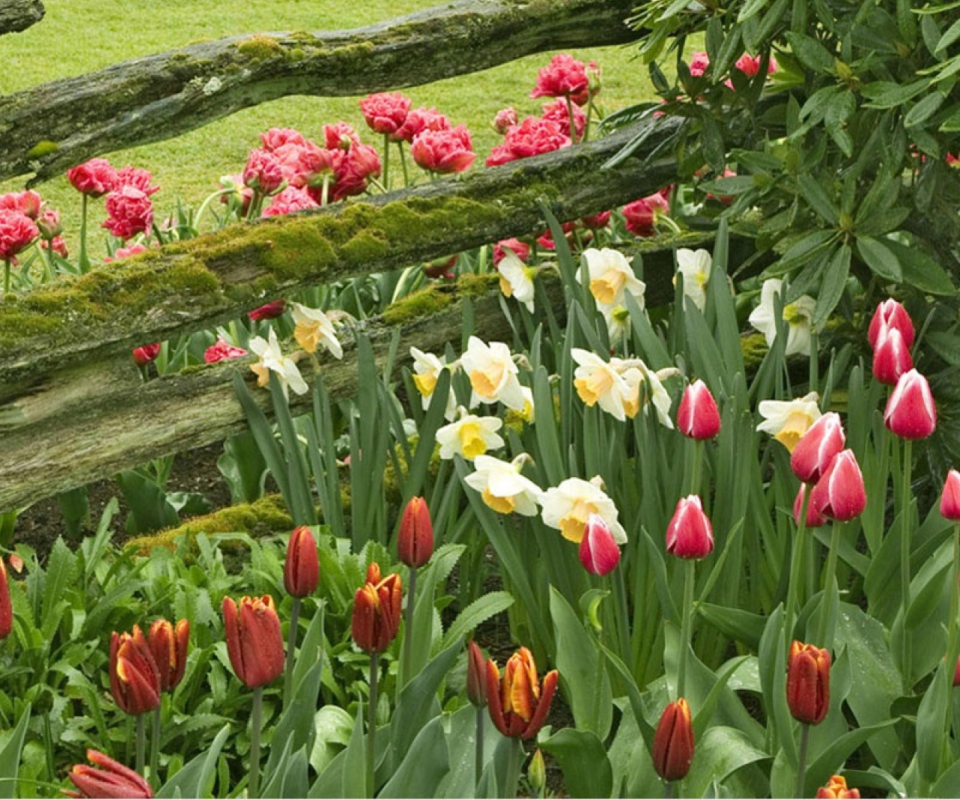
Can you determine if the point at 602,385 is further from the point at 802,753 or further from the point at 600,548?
the point at 802,753

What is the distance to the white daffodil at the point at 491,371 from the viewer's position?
243cm

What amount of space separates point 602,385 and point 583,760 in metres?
0.67

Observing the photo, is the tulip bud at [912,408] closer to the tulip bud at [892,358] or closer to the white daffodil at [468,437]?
the tulip bud at [892,358]

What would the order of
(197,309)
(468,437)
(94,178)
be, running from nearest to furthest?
(468,437)
(197,309)
(94,178)

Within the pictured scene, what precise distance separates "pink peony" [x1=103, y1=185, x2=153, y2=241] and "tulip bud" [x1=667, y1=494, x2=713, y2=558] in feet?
7.17

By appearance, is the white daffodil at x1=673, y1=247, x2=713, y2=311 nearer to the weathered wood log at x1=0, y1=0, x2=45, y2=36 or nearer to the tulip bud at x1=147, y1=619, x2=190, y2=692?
the weathered wood log at x1=0, y1=0, x2=45, y2=36

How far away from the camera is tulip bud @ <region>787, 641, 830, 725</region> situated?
144cm

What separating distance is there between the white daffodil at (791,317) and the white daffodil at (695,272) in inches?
5.6

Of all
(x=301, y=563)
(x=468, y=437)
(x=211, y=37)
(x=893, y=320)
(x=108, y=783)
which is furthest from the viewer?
(x=211, y=37)

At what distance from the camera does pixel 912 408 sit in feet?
5.53

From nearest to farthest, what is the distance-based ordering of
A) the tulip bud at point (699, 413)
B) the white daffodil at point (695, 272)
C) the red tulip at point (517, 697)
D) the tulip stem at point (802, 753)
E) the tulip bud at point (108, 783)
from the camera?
1. the tulip bud at point (108, 783)
2. the red tulip at point (517, 697)
3. the tulip stem at point (802, 753)
4. the tulip bud at point (699, 413)
5. the white daffodil at point (695, 272)

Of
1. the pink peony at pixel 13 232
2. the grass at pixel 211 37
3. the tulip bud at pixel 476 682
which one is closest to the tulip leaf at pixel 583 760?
the tulip bud at pixel 476 682

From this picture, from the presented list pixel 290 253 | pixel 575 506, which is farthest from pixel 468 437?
pixel 290 253

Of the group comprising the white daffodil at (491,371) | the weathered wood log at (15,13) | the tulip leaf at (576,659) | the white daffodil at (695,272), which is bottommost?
the tulip leaf at (576,659)
